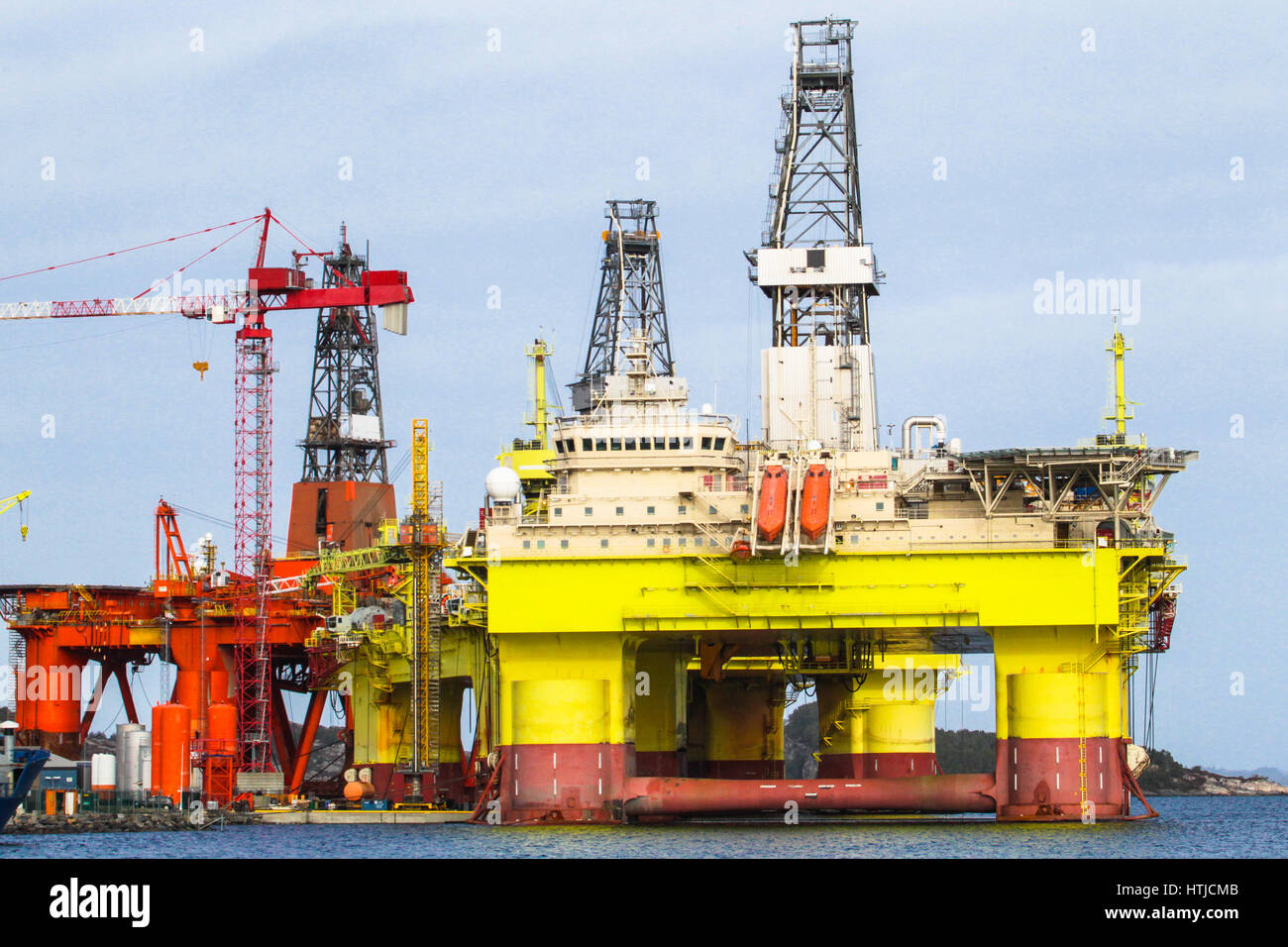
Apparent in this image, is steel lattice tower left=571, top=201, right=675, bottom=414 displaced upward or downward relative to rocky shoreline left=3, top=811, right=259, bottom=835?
upward

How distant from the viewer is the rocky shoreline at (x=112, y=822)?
66438 millimetres

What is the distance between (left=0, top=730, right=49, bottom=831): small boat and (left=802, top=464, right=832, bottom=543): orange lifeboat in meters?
23.6

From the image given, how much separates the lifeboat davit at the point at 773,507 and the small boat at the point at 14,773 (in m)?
22.4

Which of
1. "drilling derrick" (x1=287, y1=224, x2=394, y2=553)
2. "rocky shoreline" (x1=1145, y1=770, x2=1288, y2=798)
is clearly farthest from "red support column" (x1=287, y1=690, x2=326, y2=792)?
"rocky shoreline" (x1=1145, y1=770, x2=1288, y2=798)

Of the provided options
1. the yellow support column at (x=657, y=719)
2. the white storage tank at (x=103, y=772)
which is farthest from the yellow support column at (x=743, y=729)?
the white storage tank at (x=103, y=772)

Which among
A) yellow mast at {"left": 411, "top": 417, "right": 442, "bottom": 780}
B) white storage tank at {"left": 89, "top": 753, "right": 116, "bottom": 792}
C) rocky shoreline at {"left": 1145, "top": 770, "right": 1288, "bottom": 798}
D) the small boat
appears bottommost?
rocky shoreline at {"left": 1145, "top": 770, "right": 1288, "bottom": 798}

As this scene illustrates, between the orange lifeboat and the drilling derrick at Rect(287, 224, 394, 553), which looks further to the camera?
the drilling derrick at Rect(287, 224, 394, 553)

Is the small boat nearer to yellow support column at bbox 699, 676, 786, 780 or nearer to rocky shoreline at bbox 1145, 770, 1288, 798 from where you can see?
yellow support column at bbox 699, 676, 786, 780

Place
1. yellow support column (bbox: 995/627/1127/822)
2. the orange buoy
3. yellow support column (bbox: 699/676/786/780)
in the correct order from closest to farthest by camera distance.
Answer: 1. yellow support column (bbox: 995/627/1127/822)
2. the orange buoy
3. yellow support column (bbox: 699/676/786/780)

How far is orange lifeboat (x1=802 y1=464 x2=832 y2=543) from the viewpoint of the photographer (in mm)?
56781

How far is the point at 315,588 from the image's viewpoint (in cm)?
8269

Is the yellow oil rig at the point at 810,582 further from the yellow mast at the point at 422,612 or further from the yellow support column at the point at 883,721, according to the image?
the yellow support column at the point at 883,721
